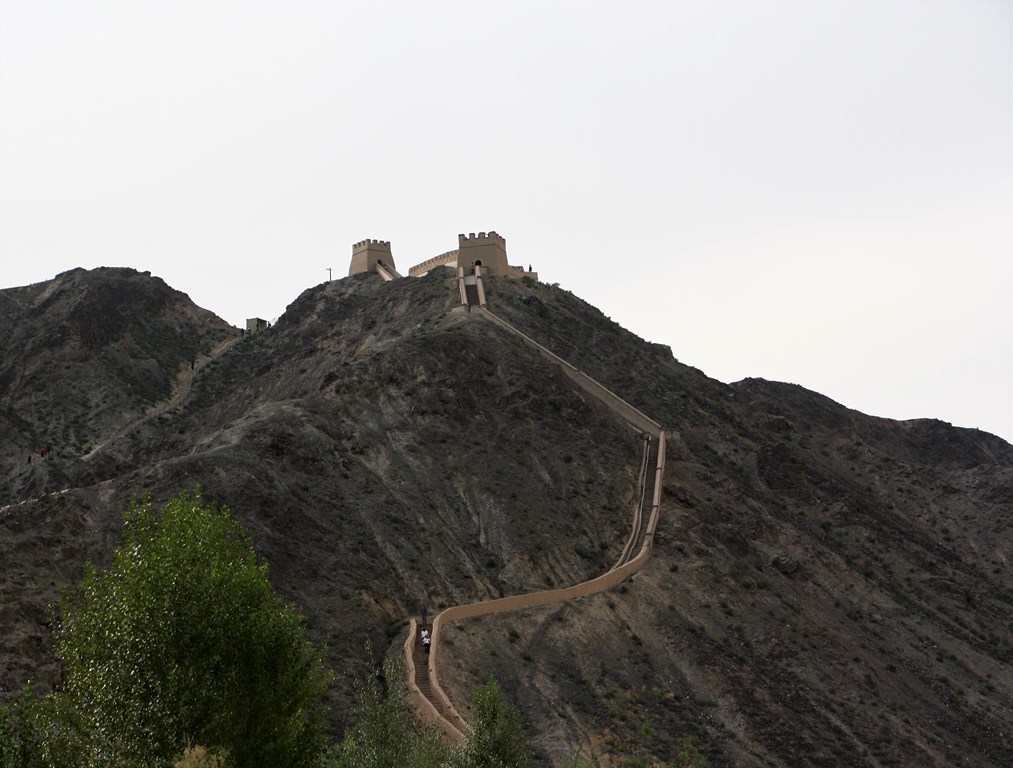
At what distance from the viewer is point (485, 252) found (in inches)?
2926

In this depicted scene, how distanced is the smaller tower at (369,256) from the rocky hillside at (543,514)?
4762 millimetres

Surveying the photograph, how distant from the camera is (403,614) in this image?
1705 inches

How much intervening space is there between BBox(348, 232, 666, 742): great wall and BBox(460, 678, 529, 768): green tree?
531 centimetres

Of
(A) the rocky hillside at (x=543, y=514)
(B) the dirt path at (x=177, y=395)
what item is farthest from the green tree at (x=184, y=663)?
(B) the dirt path at (x=177, y=395)

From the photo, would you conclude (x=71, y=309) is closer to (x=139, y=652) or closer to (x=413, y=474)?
(x=413, y=474)

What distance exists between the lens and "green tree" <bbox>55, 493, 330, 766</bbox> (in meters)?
23.6

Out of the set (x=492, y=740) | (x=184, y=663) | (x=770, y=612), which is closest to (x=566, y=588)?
(x=770, y=612)

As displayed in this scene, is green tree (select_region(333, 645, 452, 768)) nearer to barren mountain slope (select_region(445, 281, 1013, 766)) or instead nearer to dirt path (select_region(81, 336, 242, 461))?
barren mountain slope (select_region(445, 281, 1013, 766))

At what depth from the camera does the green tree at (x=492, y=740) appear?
92.1 ft

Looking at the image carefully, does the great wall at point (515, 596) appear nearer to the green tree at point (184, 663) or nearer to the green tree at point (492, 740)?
the green tree at point (492, 740)

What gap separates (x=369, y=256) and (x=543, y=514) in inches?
1406

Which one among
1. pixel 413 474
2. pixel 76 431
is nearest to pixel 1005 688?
pixel 413 474

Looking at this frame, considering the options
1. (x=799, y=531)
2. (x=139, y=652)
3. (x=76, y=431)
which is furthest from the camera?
(x=76, y=431)

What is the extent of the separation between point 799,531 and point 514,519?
1376 centimetres
